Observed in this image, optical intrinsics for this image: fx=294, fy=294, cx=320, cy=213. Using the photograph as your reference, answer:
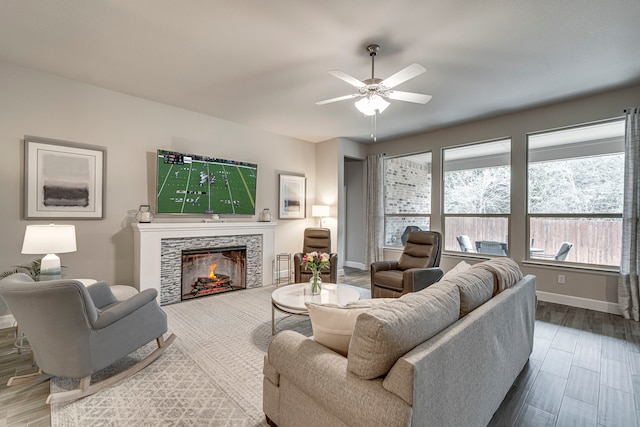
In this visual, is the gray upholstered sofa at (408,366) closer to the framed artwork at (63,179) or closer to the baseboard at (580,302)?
the baseboard at (580,302)

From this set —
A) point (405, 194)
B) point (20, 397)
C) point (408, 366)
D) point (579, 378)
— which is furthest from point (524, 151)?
point (20, 397)

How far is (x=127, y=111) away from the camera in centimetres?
391

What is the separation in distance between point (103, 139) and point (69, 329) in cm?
275

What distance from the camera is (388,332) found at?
45.2 inches

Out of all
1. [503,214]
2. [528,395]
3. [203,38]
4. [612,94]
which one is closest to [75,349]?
[203,38]

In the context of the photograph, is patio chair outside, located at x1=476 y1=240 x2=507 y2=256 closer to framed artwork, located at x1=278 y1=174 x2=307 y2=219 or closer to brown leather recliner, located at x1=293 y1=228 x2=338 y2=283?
brown leather recliner, located at x1=293 y1=228 x2=338 y2=283

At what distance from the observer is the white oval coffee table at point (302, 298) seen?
275 cm

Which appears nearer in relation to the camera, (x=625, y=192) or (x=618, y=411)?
(x=618, y=411)

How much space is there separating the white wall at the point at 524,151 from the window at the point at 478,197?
14 cm

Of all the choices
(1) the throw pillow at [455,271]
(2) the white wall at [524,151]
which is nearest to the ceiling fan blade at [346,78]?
(1) the throw pillow at [455,271]

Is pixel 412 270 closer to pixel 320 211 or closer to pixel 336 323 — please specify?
pixel 336 323

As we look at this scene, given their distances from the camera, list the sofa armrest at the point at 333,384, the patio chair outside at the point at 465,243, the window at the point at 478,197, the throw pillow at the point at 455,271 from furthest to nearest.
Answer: the patio chair outside at the point at 465,243 → the window at the point at 478,197 → the throw pillow at the point at 455,271 → the sofa armrest at the point at 333,384

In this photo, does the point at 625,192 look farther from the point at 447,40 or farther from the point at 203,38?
the point at 203,38

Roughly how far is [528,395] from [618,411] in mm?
501
